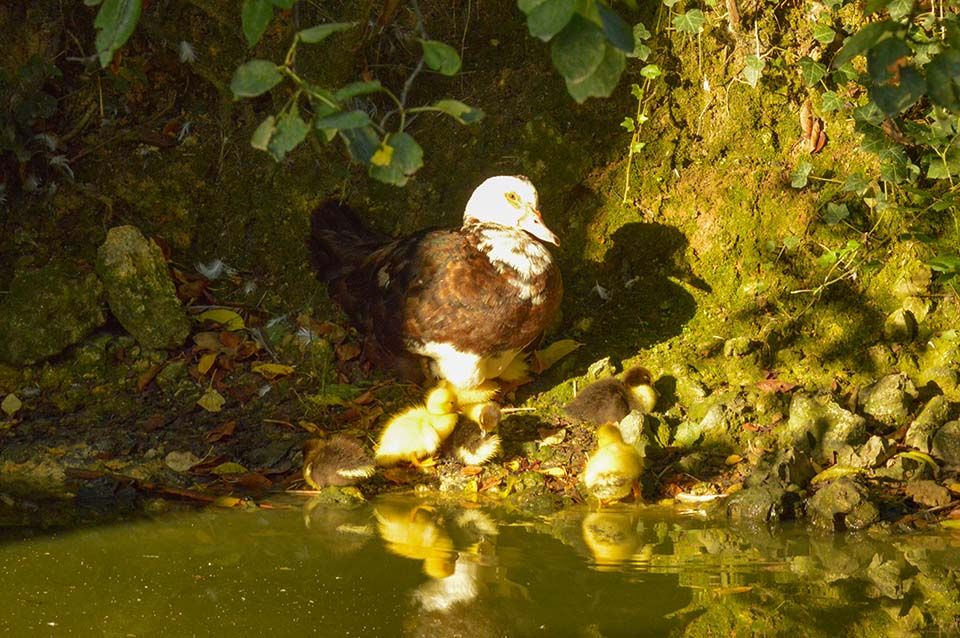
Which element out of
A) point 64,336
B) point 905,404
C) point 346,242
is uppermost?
point 346,242

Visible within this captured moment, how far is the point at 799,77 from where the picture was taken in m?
5.53

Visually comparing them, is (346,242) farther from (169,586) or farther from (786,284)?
(169,586)

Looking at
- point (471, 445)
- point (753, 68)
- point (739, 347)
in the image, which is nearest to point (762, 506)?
point (739, 347)

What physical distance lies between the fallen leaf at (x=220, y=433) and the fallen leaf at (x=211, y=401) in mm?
174

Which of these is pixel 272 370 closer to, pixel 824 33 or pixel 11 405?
pixel 11 405

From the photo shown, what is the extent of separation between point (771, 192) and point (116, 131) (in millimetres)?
3246

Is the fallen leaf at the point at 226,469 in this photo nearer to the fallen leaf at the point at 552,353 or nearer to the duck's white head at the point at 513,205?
the fallen leaf at the point at 552,353

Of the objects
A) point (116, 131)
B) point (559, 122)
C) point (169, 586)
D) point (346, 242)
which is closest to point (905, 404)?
point (559, 122)

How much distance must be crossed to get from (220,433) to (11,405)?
3.09 feet

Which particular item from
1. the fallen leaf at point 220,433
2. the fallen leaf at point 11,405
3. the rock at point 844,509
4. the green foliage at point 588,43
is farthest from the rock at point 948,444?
the fallen leaf at point 11,405

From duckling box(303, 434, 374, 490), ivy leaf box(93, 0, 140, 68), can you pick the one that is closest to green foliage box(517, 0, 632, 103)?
ivy leaf box(93, 0, 140, 68)

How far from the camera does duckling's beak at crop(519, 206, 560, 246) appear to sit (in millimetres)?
5199

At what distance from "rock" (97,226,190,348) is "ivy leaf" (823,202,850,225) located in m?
2.95

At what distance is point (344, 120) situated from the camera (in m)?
2.21
